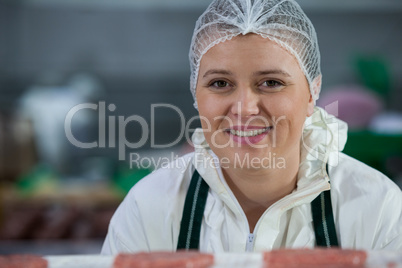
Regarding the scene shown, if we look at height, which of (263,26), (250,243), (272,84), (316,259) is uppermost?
(263,26)

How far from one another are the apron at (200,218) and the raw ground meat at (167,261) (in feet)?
1.89

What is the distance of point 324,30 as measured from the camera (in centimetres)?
768

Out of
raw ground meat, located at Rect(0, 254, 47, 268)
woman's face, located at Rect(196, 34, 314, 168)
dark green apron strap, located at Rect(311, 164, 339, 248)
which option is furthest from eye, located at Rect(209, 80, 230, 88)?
raw ground meat, located at Rect(0, 254, 47, 268)

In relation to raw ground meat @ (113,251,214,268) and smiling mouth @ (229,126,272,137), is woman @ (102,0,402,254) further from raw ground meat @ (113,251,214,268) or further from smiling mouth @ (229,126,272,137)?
raw ground meat @ (113,251,214,268)

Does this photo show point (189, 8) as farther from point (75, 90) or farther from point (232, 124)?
point (232, 124)

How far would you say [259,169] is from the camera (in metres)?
1.52

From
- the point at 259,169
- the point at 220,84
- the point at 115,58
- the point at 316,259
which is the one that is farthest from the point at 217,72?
the point at 115,58

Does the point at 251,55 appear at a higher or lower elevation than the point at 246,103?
higher

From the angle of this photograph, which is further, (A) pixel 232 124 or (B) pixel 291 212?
(B) pixel 291 212

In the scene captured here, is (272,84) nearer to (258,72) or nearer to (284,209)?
(258,72)

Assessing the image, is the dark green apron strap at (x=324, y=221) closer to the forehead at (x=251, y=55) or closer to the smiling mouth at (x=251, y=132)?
the smiling mouth at (x=251, y=132)

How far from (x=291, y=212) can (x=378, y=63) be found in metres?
2.21

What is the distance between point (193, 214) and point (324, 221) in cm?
42

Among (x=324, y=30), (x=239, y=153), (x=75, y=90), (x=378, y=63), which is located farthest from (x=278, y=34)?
(x=324, y=30)
